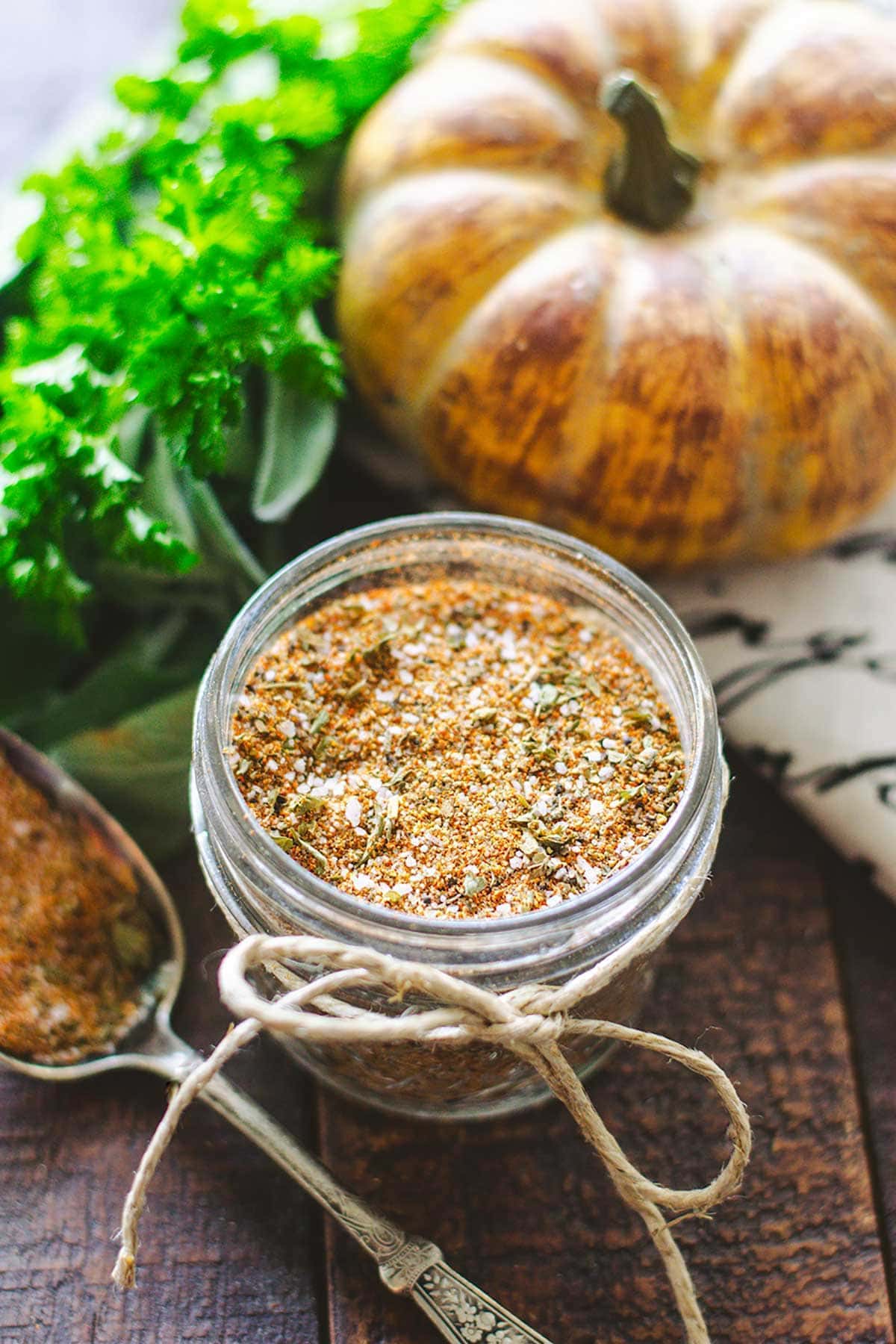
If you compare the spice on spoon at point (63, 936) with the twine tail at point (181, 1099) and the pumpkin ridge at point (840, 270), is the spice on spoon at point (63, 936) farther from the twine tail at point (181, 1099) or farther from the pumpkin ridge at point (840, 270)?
the pumpkin ridge at point (840, 270)

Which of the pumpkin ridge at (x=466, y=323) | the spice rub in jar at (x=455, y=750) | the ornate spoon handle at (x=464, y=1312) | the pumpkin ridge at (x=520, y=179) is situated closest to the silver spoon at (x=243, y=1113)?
the ornate spoon handle at (x=464, y=1312)

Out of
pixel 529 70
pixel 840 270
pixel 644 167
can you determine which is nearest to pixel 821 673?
pixel 840 270

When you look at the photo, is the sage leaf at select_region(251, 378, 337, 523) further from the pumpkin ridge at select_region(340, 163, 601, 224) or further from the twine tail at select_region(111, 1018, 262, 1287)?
the twine tail at select_region(111, 1018, 262, 1287)

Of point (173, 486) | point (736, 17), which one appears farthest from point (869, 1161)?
point (736, 17)

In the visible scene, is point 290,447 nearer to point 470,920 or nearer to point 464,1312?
point 470,920

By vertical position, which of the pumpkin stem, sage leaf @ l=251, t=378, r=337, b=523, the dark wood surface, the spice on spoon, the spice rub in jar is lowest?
the dark wood surface

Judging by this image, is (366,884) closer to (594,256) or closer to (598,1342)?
(598,1342)

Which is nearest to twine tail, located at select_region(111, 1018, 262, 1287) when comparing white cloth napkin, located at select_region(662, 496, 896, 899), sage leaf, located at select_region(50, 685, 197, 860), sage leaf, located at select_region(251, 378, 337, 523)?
sage leaf, located at select_region(50, 685, 197, 860)
